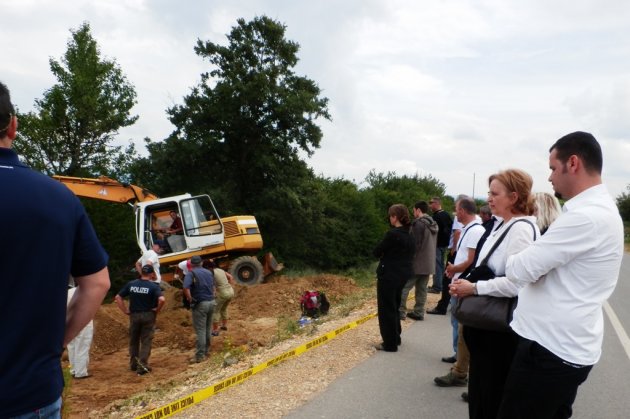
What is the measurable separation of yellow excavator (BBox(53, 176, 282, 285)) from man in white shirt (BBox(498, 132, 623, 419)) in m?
13.4

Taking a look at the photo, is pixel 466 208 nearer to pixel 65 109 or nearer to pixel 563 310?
pixel 563 310

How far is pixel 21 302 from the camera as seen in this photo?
1.85m

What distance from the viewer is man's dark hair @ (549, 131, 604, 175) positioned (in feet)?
8.50

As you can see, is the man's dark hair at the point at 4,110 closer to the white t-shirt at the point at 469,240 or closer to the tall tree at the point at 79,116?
the white t-shirt at the point at 469,240

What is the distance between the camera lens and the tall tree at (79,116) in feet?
78.8

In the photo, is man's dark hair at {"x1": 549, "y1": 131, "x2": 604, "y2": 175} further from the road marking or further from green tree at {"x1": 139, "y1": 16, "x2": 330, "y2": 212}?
green tree at {"x1": 139, "y1": 16, "x2": 330, "y2": 212}

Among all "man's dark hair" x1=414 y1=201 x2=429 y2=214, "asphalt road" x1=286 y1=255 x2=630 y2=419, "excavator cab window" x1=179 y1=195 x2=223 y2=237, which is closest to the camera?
"asphalt road" x1=286 y1=255 x2=630 y2=419

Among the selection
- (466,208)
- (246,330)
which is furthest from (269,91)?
(466,208)

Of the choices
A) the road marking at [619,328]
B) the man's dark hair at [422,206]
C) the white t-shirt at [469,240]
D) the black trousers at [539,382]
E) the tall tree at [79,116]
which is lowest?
the road marking at [619,328]

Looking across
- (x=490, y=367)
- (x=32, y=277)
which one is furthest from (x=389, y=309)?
(x=32, y=277)

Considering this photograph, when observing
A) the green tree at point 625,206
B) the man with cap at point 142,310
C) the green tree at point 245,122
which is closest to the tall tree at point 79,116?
the green tree at point 245,122

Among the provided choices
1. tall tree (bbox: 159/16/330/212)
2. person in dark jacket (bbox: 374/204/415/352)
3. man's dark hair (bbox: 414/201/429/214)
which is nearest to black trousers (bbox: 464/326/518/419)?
person in dark jacket (bbox: 374/204/415/352)

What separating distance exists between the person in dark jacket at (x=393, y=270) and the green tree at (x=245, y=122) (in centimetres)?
1775

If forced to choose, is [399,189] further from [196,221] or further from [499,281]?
[499,281]
